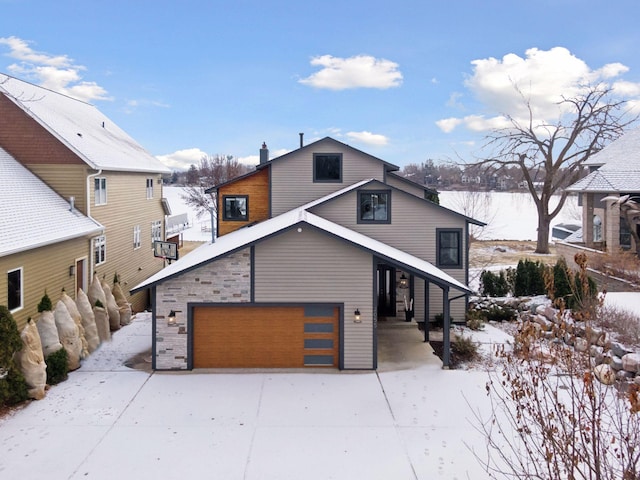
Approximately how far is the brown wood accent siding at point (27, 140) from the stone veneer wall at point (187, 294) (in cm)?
765

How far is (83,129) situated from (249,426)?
17.0 m

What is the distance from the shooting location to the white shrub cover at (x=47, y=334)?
11.8 m

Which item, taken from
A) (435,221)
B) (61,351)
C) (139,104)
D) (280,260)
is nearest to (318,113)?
(139,104)

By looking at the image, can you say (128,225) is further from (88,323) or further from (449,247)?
(449,247)

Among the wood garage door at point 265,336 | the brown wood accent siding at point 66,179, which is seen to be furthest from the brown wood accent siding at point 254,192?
the wood garage door at point 265,336

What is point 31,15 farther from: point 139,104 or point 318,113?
point 318,113

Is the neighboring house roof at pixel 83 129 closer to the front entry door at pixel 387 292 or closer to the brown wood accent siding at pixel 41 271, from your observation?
the brown wood accent siding at pixel 41 271

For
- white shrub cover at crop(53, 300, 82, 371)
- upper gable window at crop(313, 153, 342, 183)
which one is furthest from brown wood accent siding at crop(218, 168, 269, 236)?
white shrub cover at crop(53, 300, 82, 371)

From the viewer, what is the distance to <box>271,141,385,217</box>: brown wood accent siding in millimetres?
19297

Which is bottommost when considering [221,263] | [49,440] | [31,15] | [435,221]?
[49,440]

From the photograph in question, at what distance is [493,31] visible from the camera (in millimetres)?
20531

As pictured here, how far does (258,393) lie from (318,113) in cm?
2774

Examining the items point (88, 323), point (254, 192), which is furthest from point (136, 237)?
point (88, 323)

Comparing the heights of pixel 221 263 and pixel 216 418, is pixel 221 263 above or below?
above
